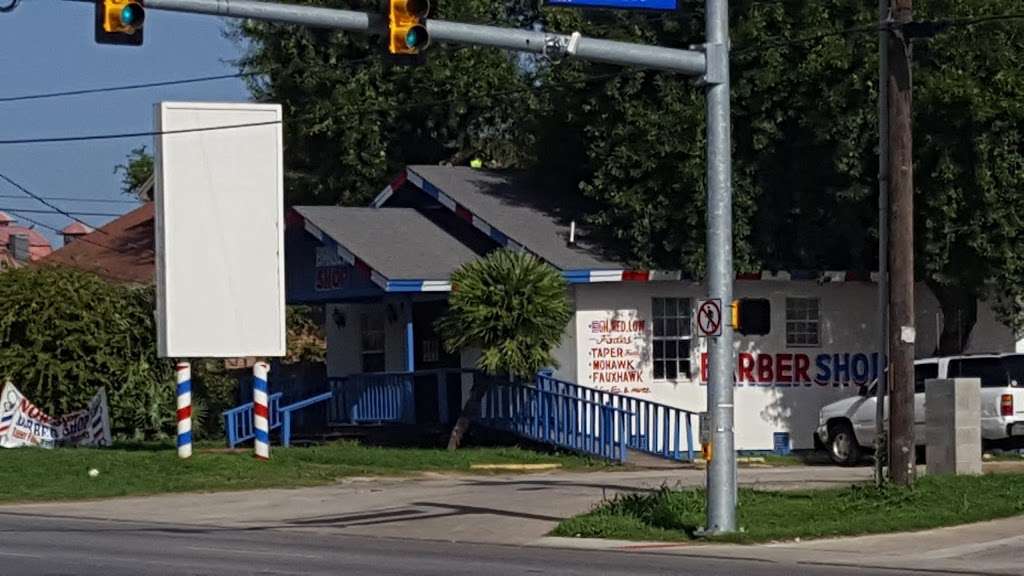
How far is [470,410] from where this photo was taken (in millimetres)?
31641

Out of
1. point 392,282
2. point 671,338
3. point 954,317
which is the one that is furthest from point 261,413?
point 954,317

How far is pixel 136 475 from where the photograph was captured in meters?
28.2

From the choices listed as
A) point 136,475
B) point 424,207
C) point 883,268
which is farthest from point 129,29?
point 424,207

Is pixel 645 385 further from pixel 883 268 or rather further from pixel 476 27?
pixel 476 27

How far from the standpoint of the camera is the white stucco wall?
3234 cm

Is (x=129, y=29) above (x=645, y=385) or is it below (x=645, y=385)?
above

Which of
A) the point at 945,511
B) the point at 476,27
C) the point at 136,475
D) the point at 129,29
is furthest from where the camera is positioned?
the point at 136,475

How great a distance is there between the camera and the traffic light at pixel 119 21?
15.7 meters

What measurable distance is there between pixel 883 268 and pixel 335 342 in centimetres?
1728

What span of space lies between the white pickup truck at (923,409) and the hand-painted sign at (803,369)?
86.0 inches

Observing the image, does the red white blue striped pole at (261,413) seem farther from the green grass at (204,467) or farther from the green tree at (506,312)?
the green tree at (506,312)

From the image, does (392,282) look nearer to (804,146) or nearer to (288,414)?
(288,414)

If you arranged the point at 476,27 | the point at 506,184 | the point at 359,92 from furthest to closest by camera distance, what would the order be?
1. the point at 359,92
2. the point at 506,184
3. the point at 476,27

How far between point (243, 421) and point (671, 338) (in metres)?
8.36
